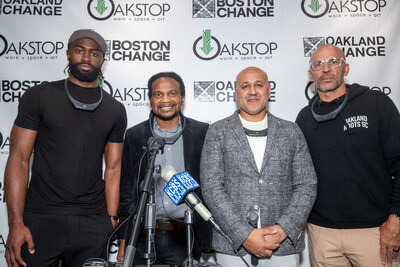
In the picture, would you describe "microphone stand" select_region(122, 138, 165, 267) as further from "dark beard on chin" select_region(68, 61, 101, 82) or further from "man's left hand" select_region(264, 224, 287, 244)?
"dark beard on chin" select_region(68, 61, 101, 82)

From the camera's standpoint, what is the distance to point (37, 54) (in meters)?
3.31

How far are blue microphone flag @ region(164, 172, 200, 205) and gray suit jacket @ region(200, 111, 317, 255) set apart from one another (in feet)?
2.05

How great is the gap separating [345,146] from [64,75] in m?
2.71

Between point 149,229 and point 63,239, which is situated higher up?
point 149,229

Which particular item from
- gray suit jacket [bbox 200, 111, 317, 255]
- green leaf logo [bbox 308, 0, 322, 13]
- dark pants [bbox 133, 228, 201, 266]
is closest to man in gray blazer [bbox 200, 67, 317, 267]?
gray suit jacket [bbox 200, 111, 317, 255]

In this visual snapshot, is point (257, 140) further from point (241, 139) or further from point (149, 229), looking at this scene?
point (149, 229)

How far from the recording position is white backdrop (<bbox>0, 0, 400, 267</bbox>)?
3.31 metres

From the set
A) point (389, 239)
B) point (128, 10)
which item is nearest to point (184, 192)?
point (389, 239)

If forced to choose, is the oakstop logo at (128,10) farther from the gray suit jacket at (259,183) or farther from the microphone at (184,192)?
the microphone at (184,192)

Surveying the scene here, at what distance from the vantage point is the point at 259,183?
2109 mm

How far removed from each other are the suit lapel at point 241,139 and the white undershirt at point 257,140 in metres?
0.06

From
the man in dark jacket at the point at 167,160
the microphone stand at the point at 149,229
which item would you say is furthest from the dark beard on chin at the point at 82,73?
the microphone stand at the point at 149,229

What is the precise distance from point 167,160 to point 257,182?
69 centimetres

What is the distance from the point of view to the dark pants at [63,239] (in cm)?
223
